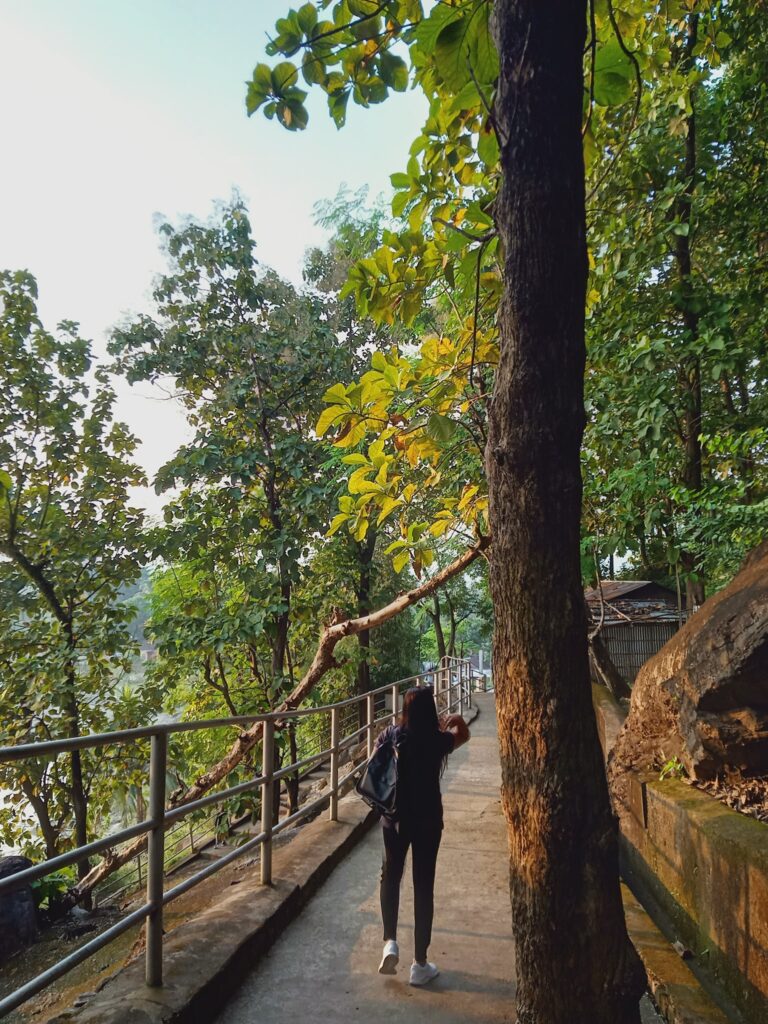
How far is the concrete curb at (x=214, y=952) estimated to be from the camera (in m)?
2.47

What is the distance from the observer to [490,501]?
2.22 meters

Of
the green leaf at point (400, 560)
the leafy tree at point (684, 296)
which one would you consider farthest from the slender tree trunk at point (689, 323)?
the green leaf at point (400, 560)

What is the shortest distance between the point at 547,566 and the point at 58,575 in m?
8.04

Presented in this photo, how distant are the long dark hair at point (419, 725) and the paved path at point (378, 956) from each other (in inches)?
41.0

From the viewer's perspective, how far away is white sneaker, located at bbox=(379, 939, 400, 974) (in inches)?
125

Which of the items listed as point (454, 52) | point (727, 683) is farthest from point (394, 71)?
point (727, 683)

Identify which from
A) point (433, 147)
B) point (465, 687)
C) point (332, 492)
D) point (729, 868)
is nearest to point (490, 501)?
point (433, 147)

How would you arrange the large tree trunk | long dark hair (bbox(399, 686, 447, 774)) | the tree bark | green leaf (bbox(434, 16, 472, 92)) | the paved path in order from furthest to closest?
the tree bark < long dark hair (bbox(399, 686, 447, 774)) < the paved path < green leaf (bbox(434, 16, 472, 92)) < the large tree trunk

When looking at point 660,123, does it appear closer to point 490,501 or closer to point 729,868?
point 490,501

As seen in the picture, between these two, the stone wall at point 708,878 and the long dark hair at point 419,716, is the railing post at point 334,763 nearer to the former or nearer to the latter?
the long dark hair at point 419,716

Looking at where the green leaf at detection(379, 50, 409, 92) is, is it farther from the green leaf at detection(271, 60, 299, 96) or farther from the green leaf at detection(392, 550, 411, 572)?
the green leaf at detection(392, 550, 411, 572)

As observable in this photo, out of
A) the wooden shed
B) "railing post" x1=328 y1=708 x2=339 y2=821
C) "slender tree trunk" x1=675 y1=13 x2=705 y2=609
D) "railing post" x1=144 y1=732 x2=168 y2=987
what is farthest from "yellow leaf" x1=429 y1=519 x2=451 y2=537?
the wooden shed

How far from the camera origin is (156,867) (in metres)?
2.71

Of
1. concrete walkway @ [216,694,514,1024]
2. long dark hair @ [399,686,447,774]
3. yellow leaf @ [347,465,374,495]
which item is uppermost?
yellow leaf @ [347,465,374,495]
